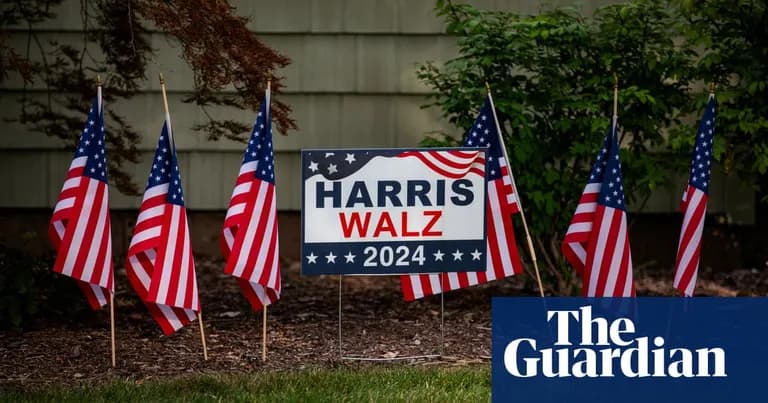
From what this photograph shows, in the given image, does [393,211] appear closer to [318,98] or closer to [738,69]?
[738,69]

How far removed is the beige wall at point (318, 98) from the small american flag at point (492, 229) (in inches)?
111

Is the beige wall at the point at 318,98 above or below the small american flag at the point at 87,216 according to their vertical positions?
above

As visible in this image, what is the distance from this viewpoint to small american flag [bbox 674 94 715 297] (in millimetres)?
7121

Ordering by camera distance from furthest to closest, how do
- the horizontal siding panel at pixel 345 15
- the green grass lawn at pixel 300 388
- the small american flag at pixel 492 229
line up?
the horizontal siding panel at pixel 345 15 → the small american flag at pixel 492 229 → the green grass lawn at pixel 300 388

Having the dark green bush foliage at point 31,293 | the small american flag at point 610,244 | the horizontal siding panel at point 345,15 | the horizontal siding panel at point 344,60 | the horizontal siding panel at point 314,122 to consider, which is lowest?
the dark green bush foliage at point 31,293

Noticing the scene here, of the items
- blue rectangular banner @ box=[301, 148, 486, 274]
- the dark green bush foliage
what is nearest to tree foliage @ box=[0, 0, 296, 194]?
the dark green bush foliage

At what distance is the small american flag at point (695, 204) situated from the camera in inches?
280

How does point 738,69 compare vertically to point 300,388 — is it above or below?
above

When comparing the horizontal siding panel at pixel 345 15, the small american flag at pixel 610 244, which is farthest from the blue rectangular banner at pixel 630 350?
the horizontal siding panel at pixel 345 15

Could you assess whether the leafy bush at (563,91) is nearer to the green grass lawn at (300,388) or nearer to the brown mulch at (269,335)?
the brown mulch at (269,335)

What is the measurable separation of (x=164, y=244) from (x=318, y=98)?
3.58 m

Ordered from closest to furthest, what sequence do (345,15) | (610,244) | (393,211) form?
(610,244), (393,211), (345,15)

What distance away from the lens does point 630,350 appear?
510cm

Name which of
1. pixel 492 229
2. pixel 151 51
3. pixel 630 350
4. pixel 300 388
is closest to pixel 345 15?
pixel 151 51
